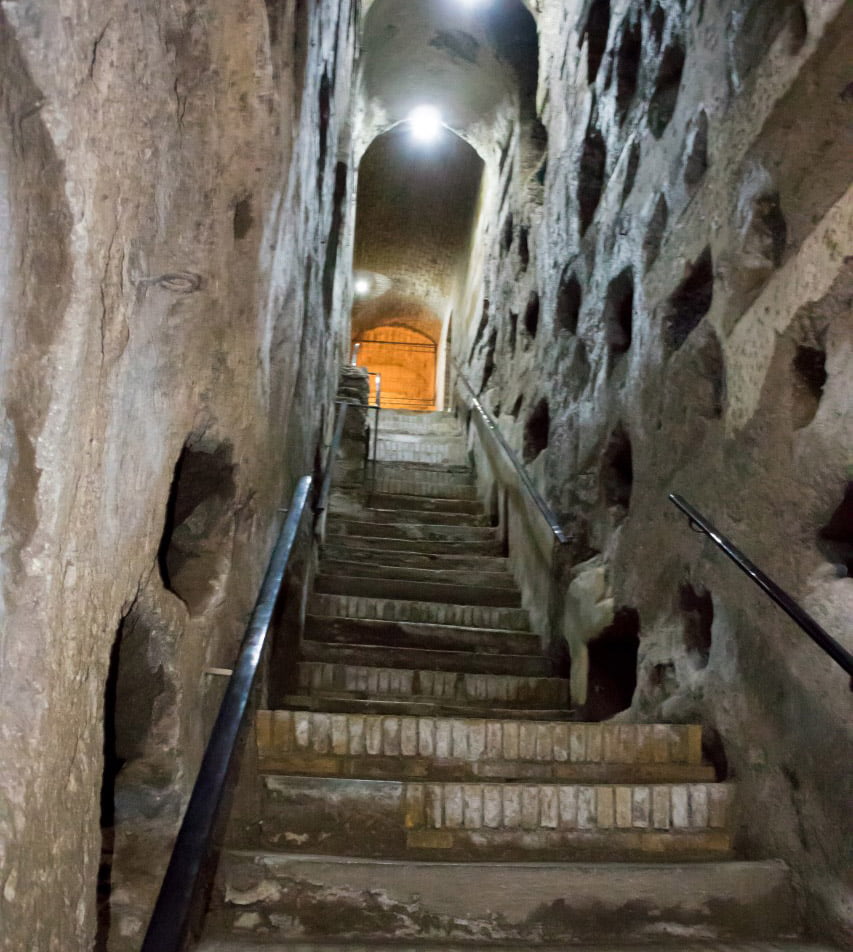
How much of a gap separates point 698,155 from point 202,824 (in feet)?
11.2

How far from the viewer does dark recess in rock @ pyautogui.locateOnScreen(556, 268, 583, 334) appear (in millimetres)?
5445

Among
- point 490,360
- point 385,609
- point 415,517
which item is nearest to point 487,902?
point 385,609

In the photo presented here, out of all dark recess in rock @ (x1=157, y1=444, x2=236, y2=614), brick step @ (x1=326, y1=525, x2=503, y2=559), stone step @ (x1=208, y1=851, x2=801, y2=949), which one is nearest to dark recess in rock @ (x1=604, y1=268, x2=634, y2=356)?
brick step @ (x1=326, y1=525, x2=503, y2=559)

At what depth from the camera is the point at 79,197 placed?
1.35m

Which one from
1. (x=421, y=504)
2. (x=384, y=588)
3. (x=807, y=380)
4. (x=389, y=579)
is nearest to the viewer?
(x=807, y=380)

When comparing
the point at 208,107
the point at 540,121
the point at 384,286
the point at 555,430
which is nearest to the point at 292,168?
the point at 208,107

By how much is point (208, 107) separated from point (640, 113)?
3.14m

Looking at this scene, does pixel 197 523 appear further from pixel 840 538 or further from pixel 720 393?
pixel 720 393

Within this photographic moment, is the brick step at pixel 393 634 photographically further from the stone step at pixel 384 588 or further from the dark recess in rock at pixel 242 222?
the dark recess in rock at pixel 242 222

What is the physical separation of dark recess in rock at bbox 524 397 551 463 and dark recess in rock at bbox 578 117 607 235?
1.31 metres

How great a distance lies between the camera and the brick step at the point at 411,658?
13.9 feet

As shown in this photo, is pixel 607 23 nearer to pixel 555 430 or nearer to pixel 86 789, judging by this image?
pixel 555 430

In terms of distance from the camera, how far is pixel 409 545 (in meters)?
6.04

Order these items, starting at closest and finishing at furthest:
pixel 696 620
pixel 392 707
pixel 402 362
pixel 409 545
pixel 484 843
Answer: 1. pixel 484 843
2. pixel 696 620
3. pixel 392 707
4. pixel 409 545
5. pixel 402 362
